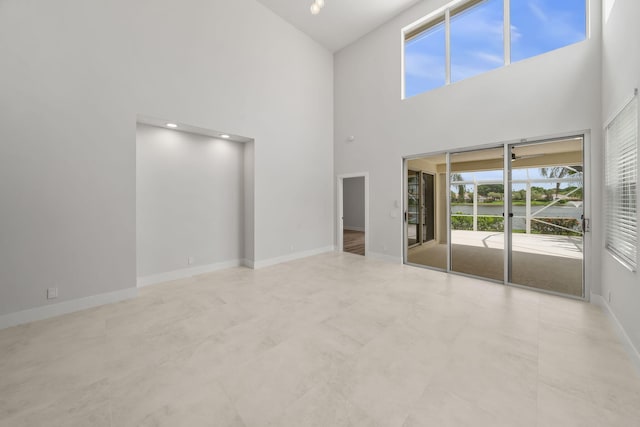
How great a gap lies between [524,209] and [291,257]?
14.4 ft

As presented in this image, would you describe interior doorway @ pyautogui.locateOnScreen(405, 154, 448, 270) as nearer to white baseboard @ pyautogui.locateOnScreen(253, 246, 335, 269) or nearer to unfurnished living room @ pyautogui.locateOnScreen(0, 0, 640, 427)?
unfurnished living room @ pyautogui.locateOnScreen(0, 0, 640, 427)

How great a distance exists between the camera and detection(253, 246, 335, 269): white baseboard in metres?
5.15

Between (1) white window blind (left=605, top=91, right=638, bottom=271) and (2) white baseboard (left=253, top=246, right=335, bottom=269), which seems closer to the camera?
(1) white window blind (left=605, top=91, right=638, bottom=271)

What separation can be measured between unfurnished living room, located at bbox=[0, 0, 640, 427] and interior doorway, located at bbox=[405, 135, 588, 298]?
1.4 inches

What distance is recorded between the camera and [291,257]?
18.8 ft

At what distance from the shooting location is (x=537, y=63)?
3.75 m

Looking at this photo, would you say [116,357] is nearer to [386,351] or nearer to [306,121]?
[386,351]

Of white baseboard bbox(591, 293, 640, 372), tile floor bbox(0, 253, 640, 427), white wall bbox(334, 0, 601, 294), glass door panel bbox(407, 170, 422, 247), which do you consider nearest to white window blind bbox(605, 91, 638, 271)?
white wall bbox(334, 0, 601, 294)

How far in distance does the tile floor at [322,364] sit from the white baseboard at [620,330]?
70 millimetres

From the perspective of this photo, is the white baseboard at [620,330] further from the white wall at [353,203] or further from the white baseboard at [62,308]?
the white wall at [353,203]

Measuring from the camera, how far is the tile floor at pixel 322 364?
5.25ft

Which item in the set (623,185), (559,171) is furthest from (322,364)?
(559,171)

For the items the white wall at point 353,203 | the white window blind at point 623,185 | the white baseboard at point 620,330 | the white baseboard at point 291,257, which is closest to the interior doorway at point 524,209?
the white baseboard at point 620,330

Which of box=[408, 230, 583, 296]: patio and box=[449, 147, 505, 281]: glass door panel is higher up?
box=[449, 147, 505, 281]: glass door panel
